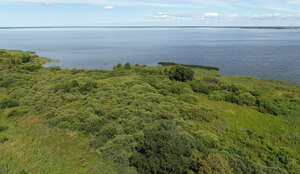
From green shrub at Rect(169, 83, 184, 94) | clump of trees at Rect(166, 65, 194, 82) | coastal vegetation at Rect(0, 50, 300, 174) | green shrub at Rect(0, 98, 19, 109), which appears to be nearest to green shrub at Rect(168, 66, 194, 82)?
clump of trees at Rect(166, 65, 194, 82)

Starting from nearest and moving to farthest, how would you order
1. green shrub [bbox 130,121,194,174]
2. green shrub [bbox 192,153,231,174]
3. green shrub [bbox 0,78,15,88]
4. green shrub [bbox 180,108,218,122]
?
green shrub [bbox 192,153,231,174] → green shrub [bbox 130,121,194,174] → green shrub [bbox 180,108,218,122] → green shrub [bbox 0,78,15,88]

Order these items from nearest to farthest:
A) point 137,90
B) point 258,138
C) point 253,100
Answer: point 258,138 < point 253,100 < point 137,90

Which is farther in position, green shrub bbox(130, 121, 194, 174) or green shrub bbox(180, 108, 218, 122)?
green shrub bbox(180, 108, 218, 122)

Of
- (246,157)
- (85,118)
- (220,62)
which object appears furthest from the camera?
(220,62)

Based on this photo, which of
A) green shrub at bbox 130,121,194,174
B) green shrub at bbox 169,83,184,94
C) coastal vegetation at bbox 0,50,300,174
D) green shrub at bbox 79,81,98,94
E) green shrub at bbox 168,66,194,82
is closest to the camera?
green shrub at bbox 130,121,194,174

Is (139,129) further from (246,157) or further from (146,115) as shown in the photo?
(246,157)

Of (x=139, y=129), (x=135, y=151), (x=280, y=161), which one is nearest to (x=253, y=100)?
(x=280, y=161)

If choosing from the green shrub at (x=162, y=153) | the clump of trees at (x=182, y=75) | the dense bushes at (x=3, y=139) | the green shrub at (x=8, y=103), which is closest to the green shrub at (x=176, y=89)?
the clump of trees at (x=182, y=75)

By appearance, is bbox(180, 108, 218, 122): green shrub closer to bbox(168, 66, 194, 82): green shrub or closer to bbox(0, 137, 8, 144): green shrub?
bbox(168, 66, 194, 82): green shrub
